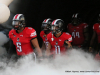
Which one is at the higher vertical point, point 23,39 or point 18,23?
point 18,23

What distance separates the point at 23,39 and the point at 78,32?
1487mm

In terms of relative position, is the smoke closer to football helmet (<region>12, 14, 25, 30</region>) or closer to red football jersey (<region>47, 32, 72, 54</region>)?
red football jersey (<region>47, 32, 72, 54</region>)

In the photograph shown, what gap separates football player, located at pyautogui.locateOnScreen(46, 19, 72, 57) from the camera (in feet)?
9.66

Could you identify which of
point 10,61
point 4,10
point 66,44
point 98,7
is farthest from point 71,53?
point 98,7

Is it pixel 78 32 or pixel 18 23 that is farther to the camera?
pixel 78 32

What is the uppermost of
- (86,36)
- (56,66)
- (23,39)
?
(23,39)

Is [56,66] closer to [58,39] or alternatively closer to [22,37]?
[58,39]

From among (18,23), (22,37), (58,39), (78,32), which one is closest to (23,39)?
(22,37)

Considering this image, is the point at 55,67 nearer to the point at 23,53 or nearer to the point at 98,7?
the point at 23,53

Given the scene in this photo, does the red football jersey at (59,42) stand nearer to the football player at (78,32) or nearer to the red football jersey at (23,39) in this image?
the red football jersey at (23,39)

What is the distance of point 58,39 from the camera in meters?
2.97

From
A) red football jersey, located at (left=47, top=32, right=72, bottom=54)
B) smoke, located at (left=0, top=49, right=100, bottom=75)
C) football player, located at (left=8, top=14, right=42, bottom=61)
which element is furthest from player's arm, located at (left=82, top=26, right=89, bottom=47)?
football player, located at (left=8, top=14, right=42, bottom=61)

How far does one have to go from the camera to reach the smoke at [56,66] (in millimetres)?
2648

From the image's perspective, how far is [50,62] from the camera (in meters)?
3.05
